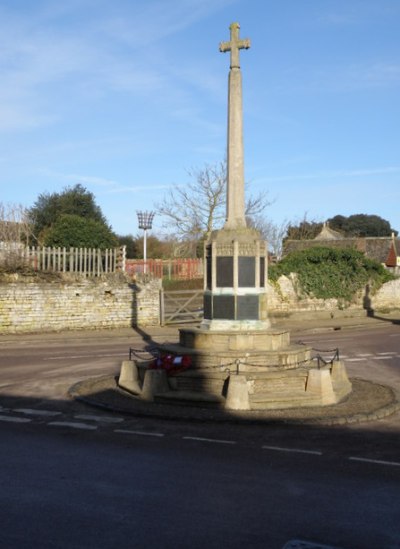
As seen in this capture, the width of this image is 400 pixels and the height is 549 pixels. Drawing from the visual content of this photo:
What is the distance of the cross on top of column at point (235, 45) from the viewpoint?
14961mm

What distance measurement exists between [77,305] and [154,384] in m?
15.2

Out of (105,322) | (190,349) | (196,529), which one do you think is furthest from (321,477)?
(105,322)

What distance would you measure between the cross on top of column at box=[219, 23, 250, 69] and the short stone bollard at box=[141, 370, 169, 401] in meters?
7.19

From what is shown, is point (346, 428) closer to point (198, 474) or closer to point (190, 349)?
point (198, 474)

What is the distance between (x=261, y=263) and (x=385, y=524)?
8.92 meters

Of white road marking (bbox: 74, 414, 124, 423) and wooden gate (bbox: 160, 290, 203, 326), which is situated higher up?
wooden gate (bbox: 160, 290, 203, 326)

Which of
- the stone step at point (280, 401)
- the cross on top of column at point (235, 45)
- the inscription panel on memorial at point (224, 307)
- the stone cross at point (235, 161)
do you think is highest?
the cross on top of column at point (235, 45)

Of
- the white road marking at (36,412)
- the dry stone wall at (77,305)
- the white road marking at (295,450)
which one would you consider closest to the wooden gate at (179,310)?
the dry stone wall at (77,305)

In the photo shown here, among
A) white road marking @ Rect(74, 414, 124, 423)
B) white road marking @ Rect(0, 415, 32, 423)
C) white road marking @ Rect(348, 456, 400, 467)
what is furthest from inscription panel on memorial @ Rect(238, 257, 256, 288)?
white road marking @ Rect(348, 456, 400, 467)

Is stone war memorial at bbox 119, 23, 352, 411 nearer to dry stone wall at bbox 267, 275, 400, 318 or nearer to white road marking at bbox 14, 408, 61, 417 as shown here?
white road marking at bbox 14, 408, 61, 417

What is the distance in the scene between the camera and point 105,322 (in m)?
27.9

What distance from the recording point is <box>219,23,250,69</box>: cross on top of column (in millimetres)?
14961

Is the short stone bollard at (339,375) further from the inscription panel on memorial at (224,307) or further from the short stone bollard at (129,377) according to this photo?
the short stone bollard at (129,377)

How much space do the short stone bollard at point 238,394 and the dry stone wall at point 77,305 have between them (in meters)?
16.1
